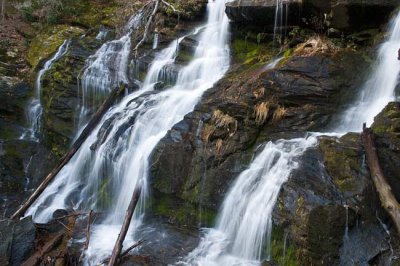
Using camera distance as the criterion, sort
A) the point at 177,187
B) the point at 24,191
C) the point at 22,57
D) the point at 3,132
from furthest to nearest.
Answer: the point at 22,57 < the point at 3,132 < the point at 24,191 < the point at 177,187

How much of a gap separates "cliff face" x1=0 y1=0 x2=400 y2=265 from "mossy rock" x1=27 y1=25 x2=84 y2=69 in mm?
60

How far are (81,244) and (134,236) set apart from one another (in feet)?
3.22

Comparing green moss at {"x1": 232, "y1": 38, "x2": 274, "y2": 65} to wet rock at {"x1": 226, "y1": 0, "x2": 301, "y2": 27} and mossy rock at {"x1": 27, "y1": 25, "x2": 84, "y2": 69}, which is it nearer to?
wet rock at {"x1": 226, "y1": 0, "x2": 301, "y2": 27}

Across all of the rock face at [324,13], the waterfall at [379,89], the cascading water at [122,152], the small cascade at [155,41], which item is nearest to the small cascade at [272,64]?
the rock face at [324,13]

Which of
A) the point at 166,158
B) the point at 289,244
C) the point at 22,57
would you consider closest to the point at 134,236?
the point at 166,158

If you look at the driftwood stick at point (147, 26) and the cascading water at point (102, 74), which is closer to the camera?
the cascading water at point (102, 74)

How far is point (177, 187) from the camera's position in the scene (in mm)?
8602

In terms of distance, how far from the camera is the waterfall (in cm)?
852

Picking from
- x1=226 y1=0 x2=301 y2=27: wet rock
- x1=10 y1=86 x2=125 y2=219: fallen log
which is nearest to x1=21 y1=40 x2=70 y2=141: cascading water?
x1=10 y1=86 x2=125 y2=219: fallen log

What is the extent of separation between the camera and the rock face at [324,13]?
9680 mm

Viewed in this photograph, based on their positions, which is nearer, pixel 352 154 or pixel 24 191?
pixel 352 154

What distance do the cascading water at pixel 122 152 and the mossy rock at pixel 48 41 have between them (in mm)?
4073

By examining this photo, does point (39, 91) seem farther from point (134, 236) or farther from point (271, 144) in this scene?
point (271, 144)

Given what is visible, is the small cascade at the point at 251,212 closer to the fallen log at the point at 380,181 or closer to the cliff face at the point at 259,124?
the cliff face at the point at 259,124
